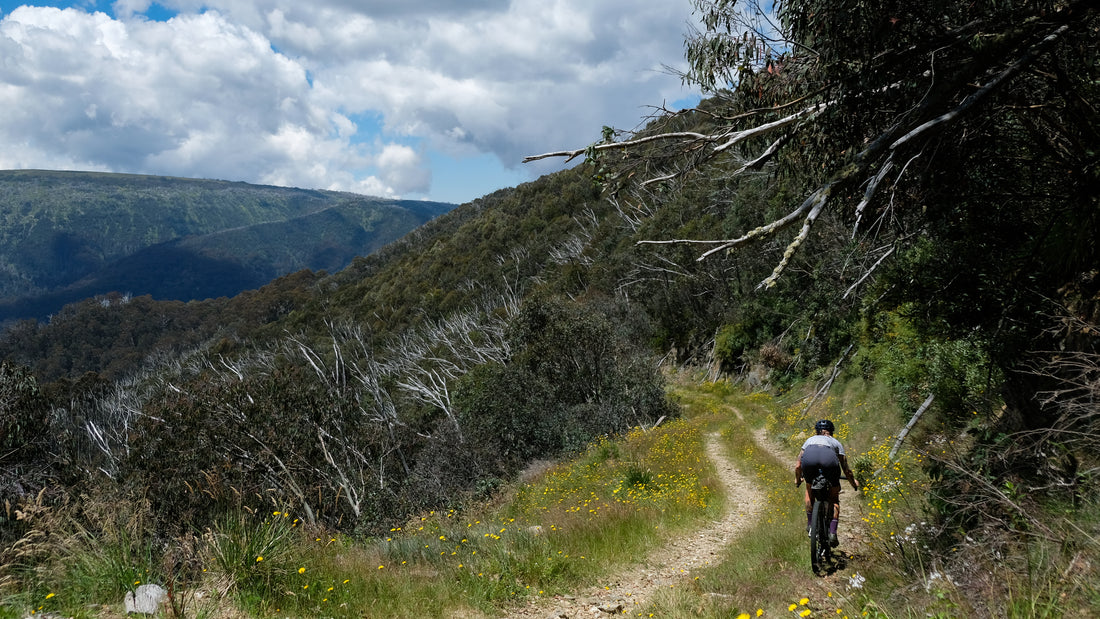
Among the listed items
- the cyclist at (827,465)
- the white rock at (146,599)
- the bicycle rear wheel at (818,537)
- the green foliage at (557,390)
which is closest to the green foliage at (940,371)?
the cyclist at (827,465)

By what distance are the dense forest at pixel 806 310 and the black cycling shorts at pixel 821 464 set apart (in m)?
1.03

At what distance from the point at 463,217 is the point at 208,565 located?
118646mm

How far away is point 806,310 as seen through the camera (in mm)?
22000

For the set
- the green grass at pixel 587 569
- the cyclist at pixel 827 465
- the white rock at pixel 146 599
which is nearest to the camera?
the green grass at pixel 587 569

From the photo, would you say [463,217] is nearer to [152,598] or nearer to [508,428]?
[508,428]

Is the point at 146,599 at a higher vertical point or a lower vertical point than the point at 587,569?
higher

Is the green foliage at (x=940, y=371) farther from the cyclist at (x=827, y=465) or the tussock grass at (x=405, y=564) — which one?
the tussock grass at (x=405, y=564)

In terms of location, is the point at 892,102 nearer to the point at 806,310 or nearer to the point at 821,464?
the point at 821,464

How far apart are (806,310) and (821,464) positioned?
17.1m

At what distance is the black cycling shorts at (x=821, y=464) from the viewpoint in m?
6.24

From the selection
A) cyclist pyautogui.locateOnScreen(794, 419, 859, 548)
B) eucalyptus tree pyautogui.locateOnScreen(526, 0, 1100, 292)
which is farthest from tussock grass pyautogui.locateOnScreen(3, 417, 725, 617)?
eucalyptus tree pyautogui.locateOnScreen(526, 0, 1100, 292)

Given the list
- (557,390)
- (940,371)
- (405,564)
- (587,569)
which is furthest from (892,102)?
(557,390)

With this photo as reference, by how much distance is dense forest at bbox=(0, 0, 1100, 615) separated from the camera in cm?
464

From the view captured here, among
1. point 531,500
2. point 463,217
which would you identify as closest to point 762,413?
point 531,500
